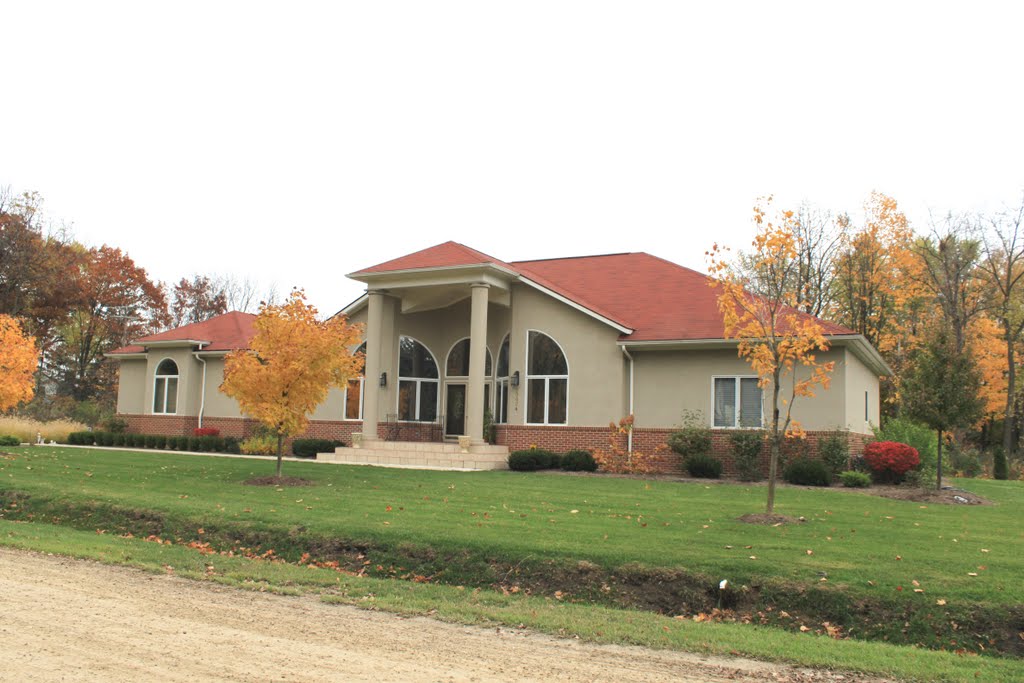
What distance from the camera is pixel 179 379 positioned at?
3141cm

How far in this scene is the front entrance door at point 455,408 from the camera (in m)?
27.1

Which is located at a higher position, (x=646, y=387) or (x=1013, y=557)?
(x=646, y=387)

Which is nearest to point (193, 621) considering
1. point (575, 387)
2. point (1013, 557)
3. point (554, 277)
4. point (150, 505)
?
point (150, 505)

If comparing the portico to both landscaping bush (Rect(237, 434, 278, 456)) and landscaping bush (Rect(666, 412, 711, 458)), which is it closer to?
landscaping bush (Rect(237, 434, 278, 456))

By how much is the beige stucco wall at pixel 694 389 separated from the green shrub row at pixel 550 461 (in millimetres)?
2024

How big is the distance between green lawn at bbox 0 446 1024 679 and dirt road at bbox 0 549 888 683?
263 centimetres

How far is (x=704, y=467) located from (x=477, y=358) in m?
6.91

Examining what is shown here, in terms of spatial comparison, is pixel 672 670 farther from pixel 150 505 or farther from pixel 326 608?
pixel 150 505

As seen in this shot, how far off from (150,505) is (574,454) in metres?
11.3

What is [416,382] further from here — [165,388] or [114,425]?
[114,425]

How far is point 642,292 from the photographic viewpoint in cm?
2589

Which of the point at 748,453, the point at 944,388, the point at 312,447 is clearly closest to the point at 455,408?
the point at 312,447

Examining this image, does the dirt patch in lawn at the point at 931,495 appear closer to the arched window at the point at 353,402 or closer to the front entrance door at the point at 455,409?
the front entrance door at the point at 455,409

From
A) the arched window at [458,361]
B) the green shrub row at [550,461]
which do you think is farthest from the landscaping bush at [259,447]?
the green shrub row at [550,461]
